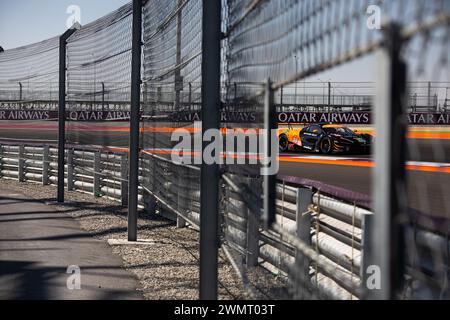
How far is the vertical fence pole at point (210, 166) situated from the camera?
410cm

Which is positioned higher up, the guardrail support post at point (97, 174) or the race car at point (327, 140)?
the race car at point (327, 140)

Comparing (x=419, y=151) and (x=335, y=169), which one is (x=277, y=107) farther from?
(x=335, y=169)

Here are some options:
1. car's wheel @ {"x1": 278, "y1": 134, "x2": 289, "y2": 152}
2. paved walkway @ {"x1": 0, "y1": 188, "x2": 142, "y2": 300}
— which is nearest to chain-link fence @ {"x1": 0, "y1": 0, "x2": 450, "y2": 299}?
paved walkway @ {"x1": 0, "y1": 188, "x2": 142, "y2": 300}

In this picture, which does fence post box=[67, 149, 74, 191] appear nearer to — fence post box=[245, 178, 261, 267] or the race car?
the race car

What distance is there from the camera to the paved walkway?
18.1ft

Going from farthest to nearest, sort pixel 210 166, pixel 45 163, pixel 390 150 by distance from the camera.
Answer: pixel 45 163 < pixel 210 166 < pixel 390 150

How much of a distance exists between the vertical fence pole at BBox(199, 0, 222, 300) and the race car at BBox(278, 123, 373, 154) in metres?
16.1

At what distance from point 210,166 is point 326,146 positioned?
16.7 m

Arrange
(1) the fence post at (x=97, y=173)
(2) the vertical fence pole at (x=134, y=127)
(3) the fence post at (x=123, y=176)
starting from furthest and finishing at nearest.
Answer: (1) the fence post at (x=97, y=173)
(3) the fence post at (x=123, y=176)
(2) the vertical fence pole at (x=134, y=127)

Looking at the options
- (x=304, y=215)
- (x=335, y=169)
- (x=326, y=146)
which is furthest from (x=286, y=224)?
(x=326, y=146)

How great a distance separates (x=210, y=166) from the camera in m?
4.14

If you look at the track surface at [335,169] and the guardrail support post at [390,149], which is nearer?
the guardrail support post at [390,149]

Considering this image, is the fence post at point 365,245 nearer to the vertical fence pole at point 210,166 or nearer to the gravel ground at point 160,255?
the gravel ground at point 160,255

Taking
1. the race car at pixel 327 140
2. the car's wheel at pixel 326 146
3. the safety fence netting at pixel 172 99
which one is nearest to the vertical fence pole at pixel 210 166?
the safety fence netting at pixel 172 99
